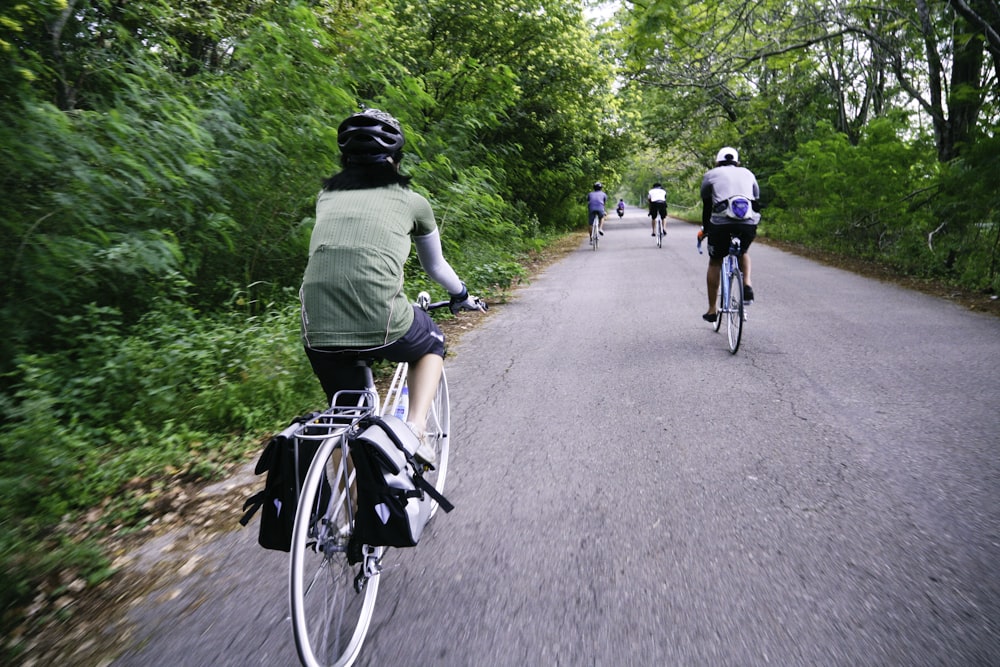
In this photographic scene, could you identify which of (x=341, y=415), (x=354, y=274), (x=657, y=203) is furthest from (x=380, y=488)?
(x=657, y=203)

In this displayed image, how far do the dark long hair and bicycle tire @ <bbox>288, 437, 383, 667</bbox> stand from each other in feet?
3.33

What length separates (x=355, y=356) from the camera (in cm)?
239

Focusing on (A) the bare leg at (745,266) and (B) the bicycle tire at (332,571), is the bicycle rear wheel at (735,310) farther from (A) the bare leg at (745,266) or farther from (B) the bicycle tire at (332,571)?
(B) the bicycle tire at (332,571)

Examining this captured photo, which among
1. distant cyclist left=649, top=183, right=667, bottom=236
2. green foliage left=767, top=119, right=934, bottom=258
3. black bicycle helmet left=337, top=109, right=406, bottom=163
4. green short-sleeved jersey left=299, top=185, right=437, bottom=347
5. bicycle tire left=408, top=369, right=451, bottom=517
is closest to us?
green short-sleeved jersey left=299, top=185, right=437, bottom=347

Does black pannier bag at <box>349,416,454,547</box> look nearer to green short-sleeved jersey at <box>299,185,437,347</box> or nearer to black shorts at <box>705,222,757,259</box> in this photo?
green short-sleeved jersey at <box>299,185,437,347</box>

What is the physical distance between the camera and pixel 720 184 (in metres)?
6.62

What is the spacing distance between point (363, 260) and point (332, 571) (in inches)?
46.3

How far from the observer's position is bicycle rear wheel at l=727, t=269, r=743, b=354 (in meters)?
6.25

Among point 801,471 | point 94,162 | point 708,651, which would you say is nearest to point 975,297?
point 801,471

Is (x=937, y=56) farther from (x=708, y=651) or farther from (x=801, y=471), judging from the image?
(x=708, y=651)

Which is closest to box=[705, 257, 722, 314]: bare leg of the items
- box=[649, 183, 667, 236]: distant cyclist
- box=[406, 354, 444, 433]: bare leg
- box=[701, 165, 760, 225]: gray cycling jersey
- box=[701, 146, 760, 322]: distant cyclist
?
box=[701, 146, 760, 322]: distant cyclist

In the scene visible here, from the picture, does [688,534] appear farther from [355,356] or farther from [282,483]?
[282,483]

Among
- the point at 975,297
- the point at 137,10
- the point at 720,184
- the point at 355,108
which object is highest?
the point at 137,10

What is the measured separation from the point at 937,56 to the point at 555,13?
26.8ft
